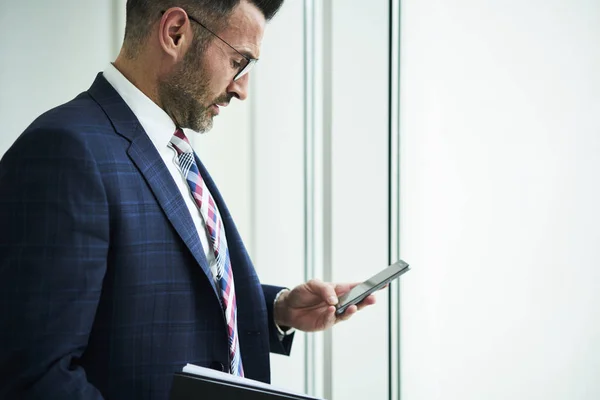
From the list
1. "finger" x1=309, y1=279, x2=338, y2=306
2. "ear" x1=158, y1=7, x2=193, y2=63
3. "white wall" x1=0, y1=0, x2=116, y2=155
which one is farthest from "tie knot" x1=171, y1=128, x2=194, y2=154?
"white wall" x1=0, y1=0, x2=116, y2=155

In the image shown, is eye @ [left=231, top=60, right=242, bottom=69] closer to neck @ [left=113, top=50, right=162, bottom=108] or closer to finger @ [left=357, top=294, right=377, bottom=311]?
neck @ [left=113, top=50, right=162, bottom=108]

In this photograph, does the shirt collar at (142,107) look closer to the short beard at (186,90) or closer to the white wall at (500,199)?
the short beard at (186,90)

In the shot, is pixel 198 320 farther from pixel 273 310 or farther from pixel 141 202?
pixel 273 310

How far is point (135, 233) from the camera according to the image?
95 centimetres

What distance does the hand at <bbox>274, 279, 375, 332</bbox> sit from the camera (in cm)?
129

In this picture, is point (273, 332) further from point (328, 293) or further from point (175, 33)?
point (175, 33)

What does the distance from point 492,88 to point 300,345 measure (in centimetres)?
109

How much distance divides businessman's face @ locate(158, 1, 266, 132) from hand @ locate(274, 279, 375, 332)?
38cm

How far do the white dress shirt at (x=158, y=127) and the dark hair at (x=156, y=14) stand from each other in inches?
2.1

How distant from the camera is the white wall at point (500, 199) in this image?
1.54 meters

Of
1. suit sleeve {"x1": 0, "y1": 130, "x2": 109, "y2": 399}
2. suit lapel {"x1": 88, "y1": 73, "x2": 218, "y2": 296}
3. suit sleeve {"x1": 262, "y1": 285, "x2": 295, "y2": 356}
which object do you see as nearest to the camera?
suit sleeve {"x1": 0, "y1": 130, "x2": 109, "y2": 399}

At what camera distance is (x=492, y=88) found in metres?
1.68

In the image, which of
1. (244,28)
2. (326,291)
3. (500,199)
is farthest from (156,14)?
(500,199)

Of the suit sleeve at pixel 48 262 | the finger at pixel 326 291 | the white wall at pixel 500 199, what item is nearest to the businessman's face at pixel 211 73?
the suit sleeve at pixel 48 262
